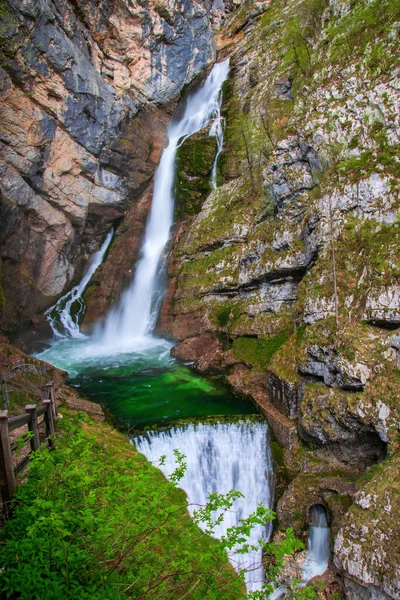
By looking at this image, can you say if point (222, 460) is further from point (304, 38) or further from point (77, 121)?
point (304, 38)

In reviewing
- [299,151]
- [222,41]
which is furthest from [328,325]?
[222,41]

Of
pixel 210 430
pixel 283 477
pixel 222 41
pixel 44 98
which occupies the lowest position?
pixel 283 477

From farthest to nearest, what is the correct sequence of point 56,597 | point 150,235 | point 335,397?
1. point 150,235
2. point 335,397
3. point 56,597

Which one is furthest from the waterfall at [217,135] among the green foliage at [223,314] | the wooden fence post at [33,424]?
the wooden fence post at [33,424]

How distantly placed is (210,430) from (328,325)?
224 inches

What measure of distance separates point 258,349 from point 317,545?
344 inches

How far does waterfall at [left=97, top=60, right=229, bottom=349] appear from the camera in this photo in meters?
24.6

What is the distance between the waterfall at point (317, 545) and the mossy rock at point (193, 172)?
20067 millimetres

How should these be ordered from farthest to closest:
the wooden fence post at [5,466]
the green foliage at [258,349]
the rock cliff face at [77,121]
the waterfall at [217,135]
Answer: the waterfall at [217,135] < the rock cliff face at [77,121] < the green foliage at [258,349] < the wooden fence post at [5,466]

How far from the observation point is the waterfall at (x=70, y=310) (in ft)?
83.0

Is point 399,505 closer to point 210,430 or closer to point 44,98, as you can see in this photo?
point 210,430

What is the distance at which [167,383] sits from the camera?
17688 mm

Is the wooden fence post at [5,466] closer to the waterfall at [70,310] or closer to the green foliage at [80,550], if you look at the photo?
the green foliage at [80,550]

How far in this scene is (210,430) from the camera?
1327cm
